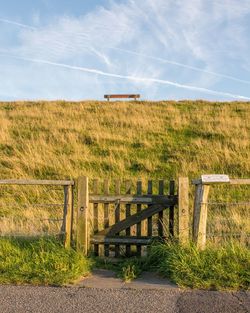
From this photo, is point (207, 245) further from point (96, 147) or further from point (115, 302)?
point (96, 147)

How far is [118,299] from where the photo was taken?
564 cm

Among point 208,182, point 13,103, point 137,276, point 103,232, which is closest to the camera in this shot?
point 137,276

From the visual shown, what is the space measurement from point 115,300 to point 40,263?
159cm

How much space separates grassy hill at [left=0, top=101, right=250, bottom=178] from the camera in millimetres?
16266

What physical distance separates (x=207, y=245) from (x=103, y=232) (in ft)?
5.79

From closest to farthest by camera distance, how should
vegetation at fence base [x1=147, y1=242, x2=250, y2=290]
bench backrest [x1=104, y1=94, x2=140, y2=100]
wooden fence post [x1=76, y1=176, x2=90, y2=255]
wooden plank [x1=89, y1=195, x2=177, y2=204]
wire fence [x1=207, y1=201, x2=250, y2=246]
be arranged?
1. vegetation at fence base [x1=147, y1=242, x2=250, y2=290]
2. wooden fence post [x1=76, y1=176, x2=90, y2=255]
3. wooden plank [x1=89, y1=195, x2=177, y2=204]
4. wire fence [x1=207, y1=201, x2=250, y2=246]
5. bench backrest [x1=104, y1=94, x2=140, y2=100]

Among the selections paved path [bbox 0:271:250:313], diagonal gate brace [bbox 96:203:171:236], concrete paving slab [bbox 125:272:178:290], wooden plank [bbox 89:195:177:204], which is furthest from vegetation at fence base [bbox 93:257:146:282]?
wooden plank [bbox 89:195:177:204]

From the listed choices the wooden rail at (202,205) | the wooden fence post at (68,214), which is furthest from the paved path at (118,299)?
the wooden fence post at (68,214)

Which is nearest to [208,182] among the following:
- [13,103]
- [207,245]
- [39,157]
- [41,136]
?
[207,245]

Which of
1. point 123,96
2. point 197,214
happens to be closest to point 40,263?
point 197,214

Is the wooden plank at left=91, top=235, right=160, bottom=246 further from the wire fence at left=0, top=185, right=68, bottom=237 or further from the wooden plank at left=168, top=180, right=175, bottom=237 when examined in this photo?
the wire fence at left=0, top=185, right=68, bottom=237

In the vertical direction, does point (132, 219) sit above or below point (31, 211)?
above

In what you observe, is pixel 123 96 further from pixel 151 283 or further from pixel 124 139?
pixel 151 283

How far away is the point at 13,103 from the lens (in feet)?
93.4
